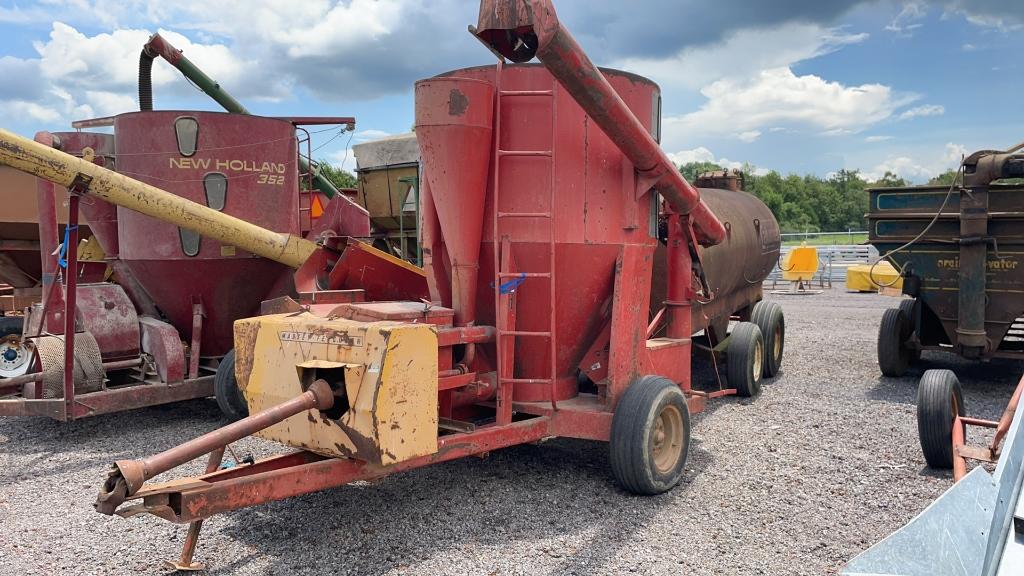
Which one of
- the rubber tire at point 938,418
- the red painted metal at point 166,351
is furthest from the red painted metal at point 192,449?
the rubber tire at point 938,418

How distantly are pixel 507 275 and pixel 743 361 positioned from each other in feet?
13.4

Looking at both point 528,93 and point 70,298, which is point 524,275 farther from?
point 70,298

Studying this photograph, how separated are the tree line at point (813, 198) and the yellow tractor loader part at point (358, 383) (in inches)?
2193

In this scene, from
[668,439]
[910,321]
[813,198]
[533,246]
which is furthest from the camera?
[813,198]

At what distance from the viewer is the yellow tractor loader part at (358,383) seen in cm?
384

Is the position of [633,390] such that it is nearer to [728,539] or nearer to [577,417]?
[577,417]

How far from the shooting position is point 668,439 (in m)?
5.26

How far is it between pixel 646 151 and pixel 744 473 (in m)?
2.35

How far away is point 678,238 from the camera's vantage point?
607cm

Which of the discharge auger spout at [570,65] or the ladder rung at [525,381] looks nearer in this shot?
the discharge auger spout at [570,65]

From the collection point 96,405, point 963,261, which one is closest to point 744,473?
point 963,261

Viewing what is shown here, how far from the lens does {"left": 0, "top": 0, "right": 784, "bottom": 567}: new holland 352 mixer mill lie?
3.90m

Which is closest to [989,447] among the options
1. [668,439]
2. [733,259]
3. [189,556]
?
[668,439]

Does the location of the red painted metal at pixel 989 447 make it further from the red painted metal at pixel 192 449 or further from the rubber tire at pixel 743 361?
the red painted metal at pixel 192 449
